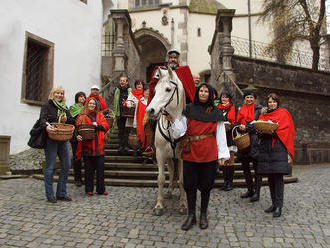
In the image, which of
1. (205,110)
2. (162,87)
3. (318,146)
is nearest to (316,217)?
(205,110)

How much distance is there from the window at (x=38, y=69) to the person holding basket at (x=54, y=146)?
5236 millimetres

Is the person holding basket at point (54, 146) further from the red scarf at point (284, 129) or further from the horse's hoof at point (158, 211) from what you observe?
the red scarf at point (284, 129)

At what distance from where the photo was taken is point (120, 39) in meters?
12.2

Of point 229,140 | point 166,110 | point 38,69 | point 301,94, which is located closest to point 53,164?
point 166,110

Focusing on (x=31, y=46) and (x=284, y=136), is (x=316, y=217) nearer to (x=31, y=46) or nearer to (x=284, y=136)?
(x=284, y=136)

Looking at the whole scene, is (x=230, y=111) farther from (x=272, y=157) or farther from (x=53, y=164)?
(x=53, y=164)

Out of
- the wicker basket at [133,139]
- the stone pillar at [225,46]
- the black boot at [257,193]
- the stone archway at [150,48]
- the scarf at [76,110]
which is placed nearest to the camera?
the black boot at [257,193]

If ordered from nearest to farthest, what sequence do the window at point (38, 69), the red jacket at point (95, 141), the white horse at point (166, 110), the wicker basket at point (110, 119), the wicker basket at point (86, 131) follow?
1. the white horse at point (166, 110)
2. the wicker basket at point (86, 131)
3. the red jacket at point (95, 141)
4. the wicker basket at point (110, 119)
5. the window at point (38, 69)

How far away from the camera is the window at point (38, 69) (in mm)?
9812

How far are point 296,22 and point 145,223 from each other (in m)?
15.8

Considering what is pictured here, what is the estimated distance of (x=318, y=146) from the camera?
13.7 metres

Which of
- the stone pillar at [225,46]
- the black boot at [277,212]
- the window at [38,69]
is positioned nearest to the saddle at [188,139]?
the black boot at [277,212]

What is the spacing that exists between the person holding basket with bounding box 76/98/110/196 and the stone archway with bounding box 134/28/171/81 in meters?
18.6

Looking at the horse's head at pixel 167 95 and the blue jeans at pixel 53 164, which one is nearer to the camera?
the horse's head at pixel 167 95
